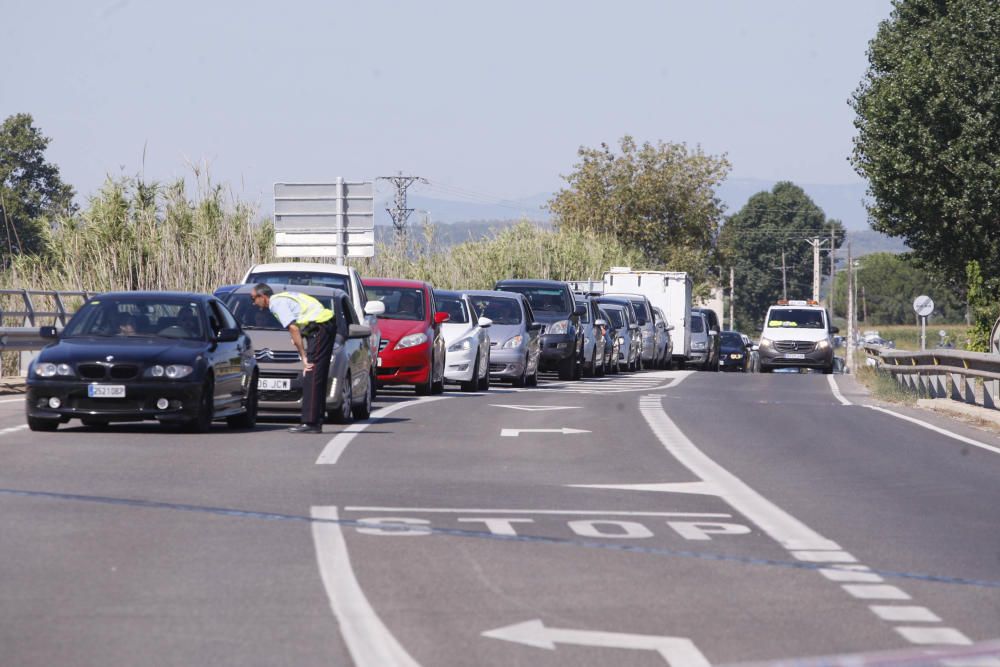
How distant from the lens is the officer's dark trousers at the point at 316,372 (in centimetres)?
1777

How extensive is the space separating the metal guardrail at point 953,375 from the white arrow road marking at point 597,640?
53.4 feet

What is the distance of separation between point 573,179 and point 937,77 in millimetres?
39967

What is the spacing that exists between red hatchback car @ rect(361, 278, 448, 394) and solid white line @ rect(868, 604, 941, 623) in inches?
730

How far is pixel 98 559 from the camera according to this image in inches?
355

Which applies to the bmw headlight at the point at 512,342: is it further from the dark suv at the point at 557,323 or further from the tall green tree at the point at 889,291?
the tall green tree at the point at 889,291

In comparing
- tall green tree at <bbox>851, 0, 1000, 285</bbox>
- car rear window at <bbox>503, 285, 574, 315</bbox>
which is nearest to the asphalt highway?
car rear window at <bbox>503, 285, 574, 315</bbox>

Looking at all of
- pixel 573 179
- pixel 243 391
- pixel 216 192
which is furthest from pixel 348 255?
pixel 573 179

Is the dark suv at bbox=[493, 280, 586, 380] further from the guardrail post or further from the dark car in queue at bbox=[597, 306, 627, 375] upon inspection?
the guardrail post

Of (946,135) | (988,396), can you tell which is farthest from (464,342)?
(946,135)

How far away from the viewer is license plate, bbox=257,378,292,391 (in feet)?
63.5

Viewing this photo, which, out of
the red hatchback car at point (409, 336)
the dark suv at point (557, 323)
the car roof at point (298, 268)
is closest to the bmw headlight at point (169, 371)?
the car roof at point (298, 268)

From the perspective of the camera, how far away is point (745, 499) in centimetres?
1261

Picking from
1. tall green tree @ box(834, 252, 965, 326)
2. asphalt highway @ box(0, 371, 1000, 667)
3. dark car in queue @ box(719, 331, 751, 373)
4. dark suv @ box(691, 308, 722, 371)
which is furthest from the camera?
tall green tree @ box(834, 252, 965, 326)

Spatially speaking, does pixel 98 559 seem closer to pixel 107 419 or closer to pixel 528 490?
pixel 528 490
